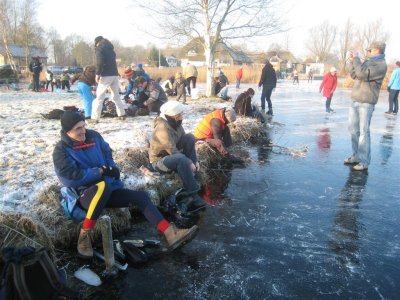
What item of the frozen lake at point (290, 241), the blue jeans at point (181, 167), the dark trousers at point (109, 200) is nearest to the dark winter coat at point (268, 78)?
the frozen lake at point (290, 241)

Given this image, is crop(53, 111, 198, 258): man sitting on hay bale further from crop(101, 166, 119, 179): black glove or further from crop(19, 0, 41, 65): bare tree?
crop(19, 0, 41, 65): bare tree

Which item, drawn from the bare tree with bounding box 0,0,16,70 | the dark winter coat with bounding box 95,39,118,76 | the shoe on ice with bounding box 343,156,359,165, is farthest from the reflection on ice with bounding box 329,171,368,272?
the bare tree with bounding box 0,0,16,70

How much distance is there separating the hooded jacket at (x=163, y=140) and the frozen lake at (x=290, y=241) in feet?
3.49

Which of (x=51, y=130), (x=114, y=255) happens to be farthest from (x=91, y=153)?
(x=51, y=130)

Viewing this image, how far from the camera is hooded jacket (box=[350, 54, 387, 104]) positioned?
6.05 metres

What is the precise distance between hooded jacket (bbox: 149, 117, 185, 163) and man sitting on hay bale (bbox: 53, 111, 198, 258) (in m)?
1.31

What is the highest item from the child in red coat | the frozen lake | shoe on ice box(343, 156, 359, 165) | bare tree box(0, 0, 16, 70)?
bare tree box(0, 0, 16, 70)

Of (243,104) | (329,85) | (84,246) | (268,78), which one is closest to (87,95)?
(243,104)

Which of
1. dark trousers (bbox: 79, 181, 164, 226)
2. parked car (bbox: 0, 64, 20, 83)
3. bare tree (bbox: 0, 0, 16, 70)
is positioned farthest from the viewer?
bare tree (bbox: 0, 0, 16, 70)

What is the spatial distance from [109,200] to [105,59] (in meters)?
5.78

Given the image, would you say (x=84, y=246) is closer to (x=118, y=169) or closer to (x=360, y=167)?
(x=118, y=169)

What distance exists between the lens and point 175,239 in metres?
3.69

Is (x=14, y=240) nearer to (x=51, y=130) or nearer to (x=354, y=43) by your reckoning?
→ (x=51, y=130)

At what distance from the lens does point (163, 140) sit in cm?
514
